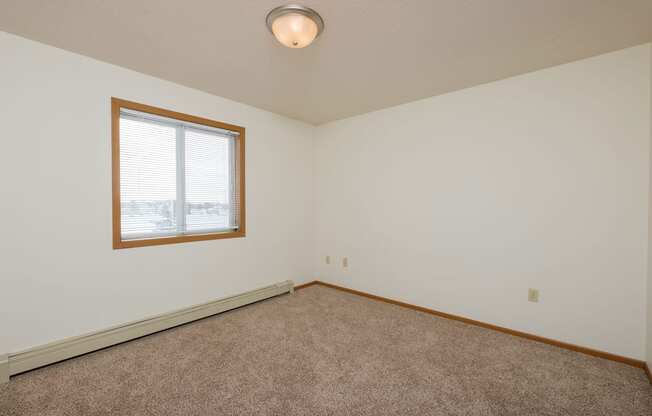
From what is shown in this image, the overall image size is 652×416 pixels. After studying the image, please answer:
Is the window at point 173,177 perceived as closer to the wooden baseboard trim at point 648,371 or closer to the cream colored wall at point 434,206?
the cream colored wall at point 434,206

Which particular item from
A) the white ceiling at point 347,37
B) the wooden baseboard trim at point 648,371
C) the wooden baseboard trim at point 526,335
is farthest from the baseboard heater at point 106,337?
the wooden baseboard trim at point 648,371

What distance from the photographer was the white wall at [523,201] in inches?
86.8

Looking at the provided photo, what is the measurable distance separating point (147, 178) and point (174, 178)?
263mm

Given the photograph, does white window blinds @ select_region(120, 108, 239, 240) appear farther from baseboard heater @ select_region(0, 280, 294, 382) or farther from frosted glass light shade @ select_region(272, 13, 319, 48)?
frosted glass light shade @ select_region(272, 13, 319, 48)

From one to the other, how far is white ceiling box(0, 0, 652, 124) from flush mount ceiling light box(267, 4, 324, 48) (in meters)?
0.05

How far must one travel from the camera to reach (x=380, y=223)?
3.70 m

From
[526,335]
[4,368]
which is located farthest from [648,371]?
[4,368]

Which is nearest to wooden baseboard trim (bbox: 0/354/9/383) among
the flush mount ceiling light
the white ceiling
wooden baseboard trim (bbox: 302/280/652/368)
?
the white ceiling

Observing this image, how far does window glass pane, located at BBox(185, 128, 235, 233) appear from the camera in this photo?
10.1 ft

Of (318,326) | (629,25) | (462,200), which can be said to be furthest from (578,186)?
(318,326)

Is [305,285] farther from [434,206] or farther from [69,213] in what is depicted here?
[69,213]

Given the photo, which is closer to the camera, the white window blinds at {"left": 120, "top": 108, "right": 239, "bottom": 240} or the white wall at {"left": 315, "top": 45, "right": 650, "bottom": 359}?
the white wall at {"left": 315, "top": 45, "right": 650, "bottom": 359}

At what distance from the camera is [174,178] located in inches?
117

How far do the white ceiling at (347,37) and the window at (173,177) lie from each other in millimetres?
477
